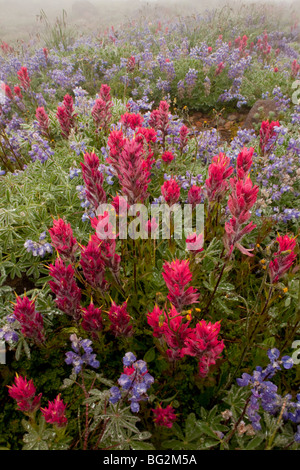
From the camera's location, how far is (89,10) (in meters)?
26.8

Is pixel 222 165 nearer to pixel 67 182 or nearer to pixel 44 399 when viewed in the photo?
pixel 67 182

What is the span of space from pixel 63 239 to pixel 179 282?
678 millimetres

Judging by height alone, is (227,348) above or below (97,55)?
below

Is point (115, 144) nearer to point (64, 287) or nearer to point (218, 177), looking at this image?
point (218, 177)

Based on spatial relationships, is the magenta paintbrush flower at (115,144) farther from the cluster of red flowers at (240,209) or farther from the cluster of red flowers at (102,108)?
the cluster of red flowers at (102,108)

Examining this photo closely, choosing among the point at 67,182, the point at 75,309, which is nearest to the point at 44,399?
the point at 75,309

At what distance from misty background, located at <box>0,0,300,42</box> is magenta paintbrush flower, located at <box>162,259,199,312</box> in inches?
950

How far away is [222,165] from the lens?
1.73 m

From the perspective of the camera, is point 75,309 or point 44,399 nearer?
point 75,309

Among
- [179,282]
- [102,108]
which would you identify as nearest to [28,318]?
[179,282]

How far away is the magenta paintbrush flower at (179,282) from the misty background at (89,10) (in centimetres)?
2412

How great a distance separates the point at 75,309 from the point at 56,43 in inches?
411

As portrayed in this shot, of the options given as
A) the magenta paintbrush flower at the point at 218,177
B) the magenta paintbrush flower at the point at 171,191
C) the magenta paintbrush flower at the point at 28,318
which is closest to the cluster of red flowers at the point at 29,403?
the magenta paintbrush flower at the point at 28,318
